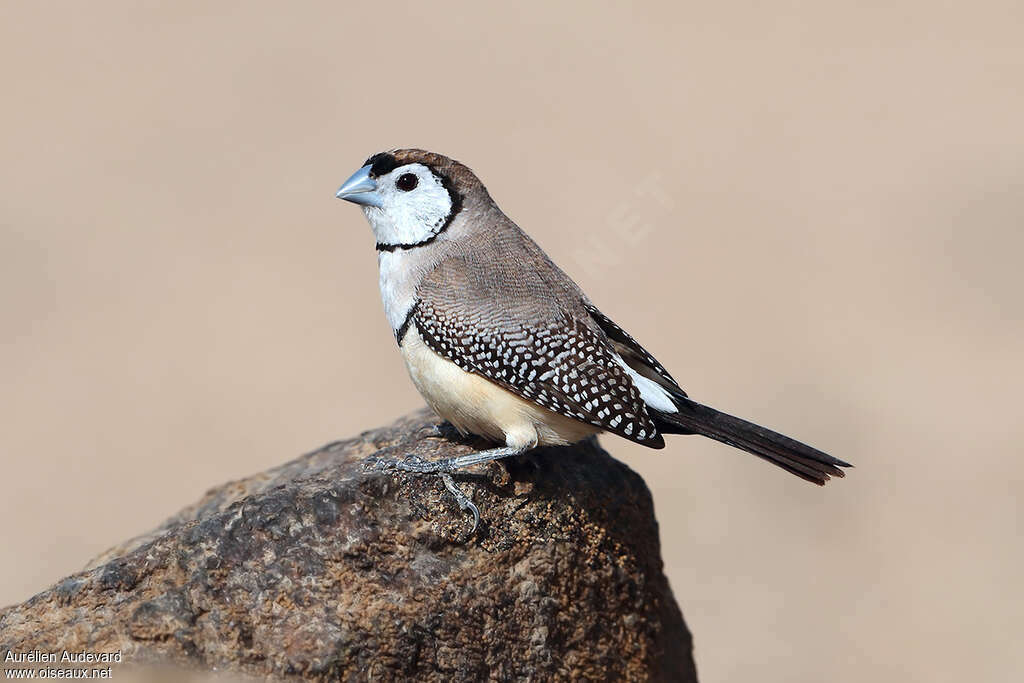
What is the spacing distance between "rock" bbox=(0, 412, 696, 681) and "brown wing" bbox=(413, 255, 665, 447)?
562 mm

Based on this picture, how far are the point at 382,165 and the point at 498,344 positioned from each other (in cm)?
147

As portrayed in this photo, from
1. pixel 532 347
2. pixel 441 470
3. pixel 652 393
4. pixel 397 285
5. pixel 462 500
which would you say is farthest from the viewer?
pixel 397 285

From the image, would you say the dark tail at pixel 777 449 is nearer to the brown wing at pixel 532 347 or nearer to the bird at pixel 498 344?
the bird at pixel 498 344

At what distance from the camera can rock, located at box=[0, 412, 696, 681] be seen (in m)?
5.75

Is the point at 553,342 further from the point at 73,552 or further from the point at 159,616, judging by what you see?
the point at 73,552

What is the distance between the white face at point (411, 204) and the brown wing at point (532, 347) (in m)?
0.49

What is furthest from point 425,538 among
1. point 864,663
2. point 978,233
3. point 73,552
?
point 978,233

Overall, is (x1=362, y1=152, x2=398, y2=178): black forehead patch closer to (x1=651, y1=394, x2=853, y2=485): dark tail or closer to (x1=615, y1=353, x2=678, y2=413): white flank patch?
(x1=615, y1=353, x2=678, y2=413): white flank patch

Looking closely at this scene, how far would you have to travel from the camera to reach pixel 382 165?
7352 mm

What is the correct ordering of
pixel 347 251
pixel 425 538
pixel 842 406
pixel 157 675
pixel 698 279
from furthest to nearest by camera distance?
pixel 347 251, pixel 698 279, pixel 842 406, pixel 425 538, pixel 157 675

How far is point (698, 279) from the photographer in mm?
16438

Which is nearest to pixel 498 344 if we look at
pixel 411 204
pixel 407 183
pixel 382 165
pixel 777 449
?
pixel 411 204

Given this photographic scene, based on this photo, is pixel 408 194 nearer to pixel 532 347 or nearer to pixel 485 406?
pixel 532 347

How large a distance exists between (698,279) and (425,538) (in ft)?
35.3
